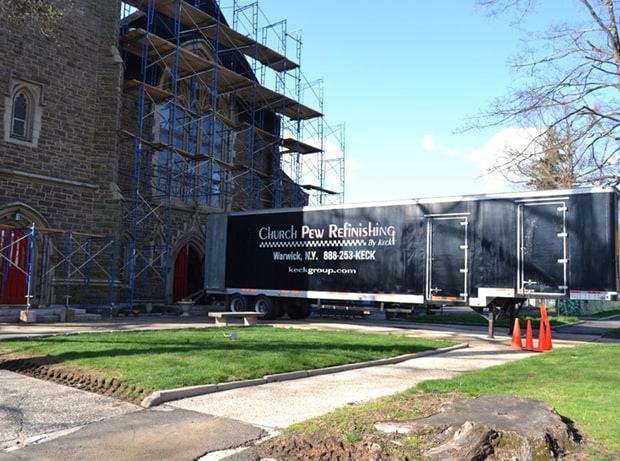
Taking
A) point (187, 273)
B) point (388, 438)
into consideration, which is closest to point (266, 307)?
point (187, 273)

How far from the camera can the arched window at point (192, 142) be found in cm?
2459

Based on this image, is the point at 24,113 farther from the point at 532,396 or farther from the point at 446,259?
the point at 532,396

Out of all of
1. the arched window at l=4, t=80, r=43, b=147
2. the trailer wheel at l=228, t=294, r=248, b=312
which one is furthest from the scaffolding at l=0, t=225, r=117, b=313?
the trailer wheel at l=228, t=294, r=248, b=312

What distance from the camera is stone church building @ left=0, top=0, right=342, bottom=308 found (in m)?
18.1

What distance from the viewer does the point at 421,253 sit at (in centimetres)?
1612

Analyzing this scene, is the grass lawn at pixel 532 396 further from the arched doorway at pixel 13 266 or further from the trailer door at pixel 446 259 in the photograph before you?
the arched doorway at pixel 13 266

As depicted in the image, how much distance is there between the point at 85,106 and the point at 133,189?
12.7 ft

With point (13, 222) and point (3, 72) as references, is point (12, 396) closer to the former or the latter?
point (13, 222)

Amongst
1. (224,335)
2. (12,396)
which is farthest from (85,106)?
(12,396)

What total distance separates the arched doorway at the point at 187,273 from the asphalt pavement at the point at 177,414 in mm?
16672

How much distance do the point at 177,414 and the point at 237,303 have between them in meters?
14.6

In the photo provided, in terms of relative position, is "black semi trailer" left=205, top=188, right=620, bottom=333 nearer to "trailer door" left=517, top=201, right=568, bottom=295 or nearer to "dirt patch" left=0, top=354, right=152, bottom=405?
"trailer door" left=517, top=201, right=568, bottom=295

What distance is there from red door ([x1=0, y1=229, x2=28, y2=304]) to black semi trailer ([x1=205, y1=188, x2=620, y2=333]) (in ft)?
20.9

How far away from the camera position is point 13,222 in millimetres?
17672
